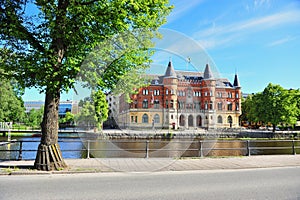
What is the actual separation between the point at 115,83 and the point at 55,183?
423 cm

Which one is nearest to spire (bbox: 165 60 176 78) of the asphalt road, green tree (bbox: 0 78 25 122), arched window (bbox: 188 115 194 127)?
arched window (bbox: 188 115 194 127)

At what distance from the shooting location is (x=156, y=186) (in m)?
7.09

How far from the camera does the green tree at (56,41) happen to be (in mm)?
8711

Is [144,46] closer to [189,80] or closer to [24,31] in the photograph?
[189,80]

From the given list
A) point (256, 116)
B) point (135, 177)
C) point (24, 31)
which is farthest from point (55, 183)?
point (256, 116)

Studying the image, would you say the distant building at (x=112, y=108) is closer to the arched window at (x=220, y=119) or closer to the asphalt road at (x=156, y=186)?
the asphalt road at (x=156, y=186)

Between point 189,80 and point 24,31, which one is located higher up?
point 24,31

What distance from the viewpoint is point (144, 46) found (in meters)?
9.99

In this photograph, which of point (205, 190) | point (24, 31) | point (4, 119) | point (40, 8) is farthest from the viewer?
point (4, 119)

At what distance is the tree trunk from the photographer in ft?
29.8

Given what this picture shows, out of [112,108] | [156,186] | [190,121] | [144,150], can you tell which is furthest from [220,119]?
[144,150]

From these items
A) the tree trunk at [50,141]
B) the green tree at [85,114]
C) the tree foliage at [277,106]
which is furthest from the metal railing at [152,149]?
the tree foliage at [277,106]

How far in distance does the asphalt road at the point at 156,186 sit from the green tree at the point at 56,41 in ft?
6.07

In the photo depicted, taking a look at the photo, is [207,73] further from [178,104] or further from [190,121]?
[190,121]
